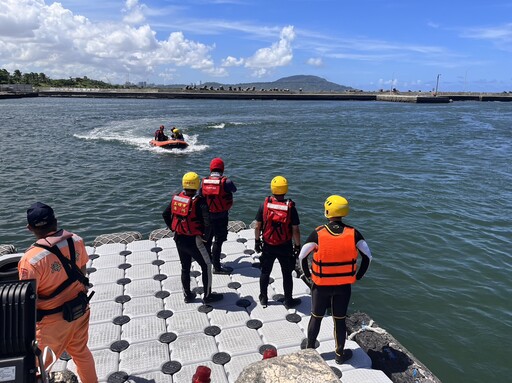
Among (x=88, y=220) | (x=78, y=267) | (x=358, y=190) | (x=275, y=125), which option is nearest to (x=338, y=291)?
(x=78, y=267)

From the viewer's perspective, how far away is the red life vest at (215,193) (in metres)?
6.74

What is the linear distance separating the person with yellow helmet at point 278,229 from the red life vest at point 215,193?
1.27 meters

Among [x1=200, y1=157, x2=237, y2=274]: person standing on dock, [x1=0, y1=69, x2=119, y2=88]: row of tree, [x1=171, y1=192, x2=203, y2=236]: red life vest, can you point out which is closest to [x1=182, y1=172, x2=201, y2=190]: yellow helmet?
[x1=171, y1=192, x2=203, y2=236]: red life vest

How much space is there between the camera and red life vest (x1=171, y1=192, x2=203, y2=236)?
562 centimetres

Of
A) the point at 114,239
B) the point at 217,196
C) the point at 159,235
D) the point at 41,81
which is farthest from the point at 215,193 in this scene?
the point at 41,81

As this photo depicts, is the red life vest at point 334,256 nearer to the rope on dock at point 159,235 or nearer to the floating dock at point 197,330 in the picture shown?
the floating dock at point 197,330

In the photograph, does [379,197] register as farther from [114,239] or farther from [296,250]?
[114,239]

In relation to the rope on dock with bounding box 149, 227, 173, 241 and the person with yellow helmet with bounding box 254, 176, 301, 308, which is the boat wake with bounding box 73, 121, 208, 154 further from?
the person with yellow helmet with bounding box 254, 176, 301, 308

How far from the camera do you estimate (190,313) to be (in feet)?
19.6

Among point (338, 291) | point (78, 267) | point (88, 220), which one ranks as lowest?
point (88, 220)

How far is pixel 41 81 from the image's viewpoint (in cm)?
11256

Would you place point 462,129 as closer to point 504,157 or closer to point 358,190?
point 504,157

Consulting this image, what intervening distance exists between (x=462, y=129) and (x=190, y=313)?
1530 inches

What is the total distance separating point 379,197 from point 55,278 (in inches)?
528
